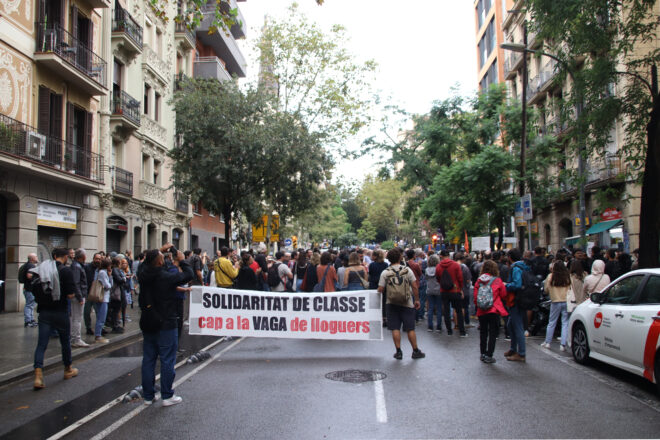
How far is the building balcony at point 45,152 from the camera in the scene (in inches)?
619

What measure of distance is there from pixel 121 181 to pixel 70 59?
5792mm

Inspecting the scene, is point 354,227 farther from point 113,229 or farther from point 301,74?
point 113,229

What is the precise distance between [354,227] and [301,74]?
2816 inches

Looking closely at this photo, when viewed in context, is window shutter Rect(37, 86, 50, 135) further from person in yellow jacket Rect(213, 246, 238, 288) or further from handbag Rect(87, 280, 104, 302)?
person in yellow jacket Rect(213, 246, 238, 288)

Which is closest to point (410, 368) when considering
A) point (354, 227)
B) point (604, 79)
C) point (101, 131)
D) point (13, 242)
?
point (604, 79)

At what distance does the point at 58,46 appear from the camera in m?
18.4

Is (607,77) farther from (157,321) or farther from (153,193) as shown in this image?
(153,193)

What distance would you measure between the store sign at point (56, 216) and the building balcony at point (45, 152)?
51.3 inches

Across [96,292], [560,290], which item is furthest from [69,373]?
[560,290]

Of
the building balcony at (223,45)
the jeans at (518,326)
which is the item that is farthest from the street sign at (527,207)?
the building balcony at (223,45)

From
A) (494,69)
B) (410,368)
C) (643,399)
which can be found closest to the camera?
(643,399)

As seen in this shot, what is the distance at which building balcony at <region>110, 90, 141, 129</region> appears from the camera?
22.9 metres

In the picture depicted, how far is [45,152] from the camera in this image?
1767cm

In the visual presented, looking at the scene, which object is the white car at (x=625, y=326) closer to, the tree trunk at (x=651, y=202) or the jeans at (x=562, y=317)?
the jeans at (x=562, y=317)
